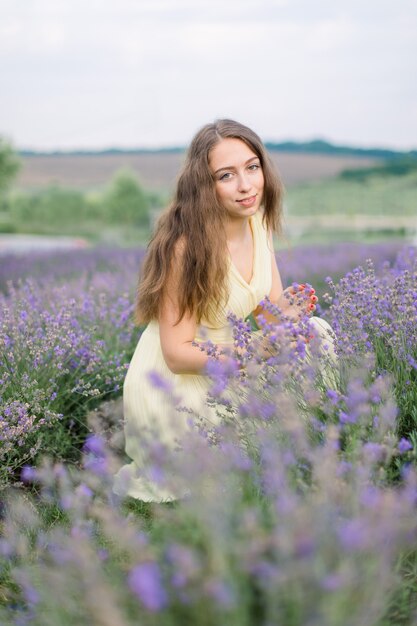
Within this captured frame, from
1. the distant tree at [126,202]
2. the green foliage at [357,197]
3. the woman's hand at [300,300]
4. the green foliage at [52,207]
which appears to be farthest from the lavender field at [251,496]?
the green foliage at [52,207]

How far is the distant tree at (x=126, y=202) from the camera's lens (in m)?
36.8

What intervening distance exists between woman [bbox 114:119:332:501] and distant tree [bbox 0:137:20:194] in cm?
1708

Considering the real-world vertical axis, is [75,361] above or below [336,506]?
below

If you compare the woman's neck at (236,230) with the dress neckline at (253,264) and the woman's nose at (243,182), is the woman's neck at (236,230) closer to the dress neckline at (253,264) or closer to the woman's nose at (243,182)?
the dress neckline at (253,264)

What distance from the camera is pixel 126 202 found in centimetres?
3691

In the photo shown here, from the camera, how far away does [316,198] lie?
28078 millimetres

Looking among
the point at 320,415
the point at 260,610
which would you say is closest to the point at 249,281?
the point at 320,415

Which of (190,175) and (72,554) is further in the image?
(190,175)

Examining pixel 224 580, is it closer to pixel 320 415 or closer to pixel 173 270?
pixel 320 415

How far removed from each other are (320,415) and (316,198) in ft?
87.1

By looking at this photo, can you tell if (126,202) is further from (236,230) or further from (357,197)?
(236,230)

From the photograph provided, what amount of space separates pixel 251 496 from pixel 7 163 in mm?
18740

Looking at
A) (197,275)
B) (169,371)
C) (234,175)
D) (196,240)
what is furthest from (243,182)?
(169,371)

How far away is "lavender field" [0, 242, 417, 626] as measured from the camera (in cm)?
117
